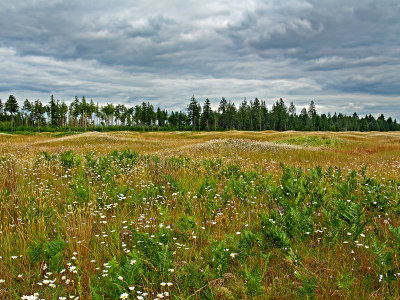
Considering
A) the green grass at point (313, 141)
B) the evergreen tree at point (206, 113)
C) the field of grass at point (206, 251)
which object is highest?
the evergreen tree at point (206, 113)

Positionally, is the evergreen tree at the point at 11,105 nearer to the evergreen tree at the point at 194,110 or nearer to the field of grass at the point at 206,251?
the evergreen tree at the point at 194,110

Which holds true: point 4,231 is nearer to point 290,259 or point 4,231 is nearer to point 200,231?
point 200,231

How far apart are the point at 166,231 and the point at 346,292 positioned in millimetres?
2294

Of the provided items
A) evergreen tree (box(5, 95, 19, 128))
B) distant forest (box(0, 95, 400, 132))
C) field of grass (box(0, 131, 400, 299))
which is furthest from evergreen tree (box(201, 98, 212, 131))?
field of grass (box(0, 131, 400, 299))

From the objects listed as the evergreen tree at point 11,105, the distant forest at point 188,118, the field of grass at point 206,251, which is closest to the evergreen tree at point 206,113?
the distant forest at point 188,118

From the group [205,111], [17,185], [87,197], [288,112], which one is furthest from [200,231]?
[288,112]

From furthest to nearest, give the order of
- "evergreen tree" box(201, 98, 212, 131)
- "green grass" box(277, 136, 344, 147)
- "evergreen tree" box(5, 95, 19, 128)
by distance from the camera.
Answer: "evergreen tree" box(201, 98, 212, 131) → "evergreen tree" box(5, 95, 19, 128) → "green grass" box(277, 136, 344, 147)

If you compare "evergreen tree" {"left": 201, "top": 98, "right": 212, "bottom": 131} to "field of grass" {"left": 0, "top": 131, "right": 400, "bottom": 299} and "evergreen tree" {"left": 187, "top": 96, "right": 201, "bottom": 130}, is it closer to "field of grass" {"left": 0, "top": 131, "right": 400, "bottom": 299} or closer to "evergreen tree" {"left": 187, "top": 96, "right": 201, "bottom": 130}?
"evergreen tree" {"left": 187, "top": 96, "right": 201, "bottom": 130}

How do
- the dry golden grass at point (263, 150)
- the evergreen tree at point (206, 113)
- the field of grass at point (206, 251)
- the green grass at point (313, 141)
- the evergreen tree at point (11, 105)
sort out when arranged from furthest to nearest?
the evergreen tree at point (206, 113), the evergreen tree at point (11, 105), the green grass at point (313, 141), the dry golden grass at point (263, 150), the field of grass at point (206, 251)

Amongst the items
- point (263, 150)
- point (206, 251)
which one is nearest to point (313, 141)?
point (263, 150)

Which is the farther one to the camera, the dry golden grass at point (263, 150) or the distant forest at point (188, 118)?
the distant forest at point (188, 118)

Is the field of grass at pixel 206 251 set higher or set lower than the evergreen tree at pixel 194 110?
lower

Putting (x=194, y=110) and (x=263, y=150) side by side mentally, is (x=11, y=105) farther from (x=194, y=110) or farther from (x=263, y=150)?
(x=263, y=150)

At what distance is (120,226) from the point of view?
4340 mm
